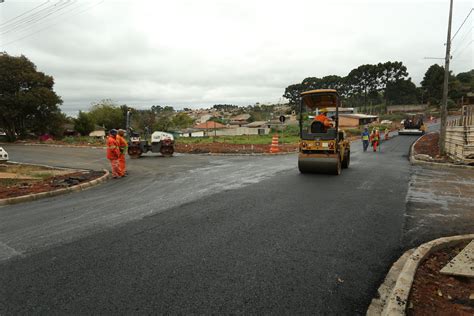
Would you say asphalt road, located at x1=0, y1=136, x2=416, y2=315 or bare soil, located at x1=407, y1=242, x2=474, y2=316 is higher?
asphalt road, located at x1=0, y1=136, x2=416, y2=315

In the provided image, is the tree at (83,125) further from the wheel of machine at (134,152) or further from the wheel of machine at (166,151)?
A: the wheel of machine at (166,151)

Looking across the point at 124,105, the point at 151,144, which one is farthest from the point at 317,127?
the point at 124,105

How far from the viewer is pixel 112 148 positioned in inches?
430

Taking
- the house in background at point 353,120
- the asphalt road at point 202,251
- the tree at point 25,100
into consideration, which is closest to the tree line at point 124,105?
the tree at point 25,100

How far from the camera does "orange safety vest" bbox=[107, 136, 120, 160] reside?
10891mm

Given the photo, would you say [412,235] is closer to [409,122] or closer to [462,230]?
[462,230]

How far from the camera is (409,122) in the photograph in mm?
37375

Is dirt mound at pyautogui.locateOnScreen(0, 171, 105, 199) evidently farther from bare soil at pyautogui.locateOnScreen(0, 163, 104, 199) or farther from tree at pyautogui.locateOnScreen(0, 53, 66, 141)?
tree at pyautogui.locateOnScreen(0, 53, 66, 141)

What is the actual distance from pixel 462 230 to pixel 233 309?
4.42 meters

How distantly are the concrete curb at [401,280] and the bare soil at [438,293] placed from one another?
85mm

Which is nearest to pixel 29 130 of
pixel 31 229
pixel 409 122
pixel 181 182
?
pixel 181 182

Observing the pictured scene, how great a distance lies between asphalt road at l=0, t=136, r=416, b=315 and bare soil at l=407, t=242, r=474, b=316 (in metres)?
0.39

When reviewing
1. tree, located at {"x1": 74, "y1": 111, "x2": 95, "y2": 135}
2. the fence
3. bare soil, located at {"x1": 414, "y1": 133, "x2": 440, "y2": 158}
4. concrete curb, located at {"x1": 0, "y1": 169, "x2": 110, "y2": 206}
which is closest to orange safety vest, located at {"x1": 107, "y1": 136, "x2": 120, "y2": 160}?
concrete curb, located at {"x1": 0, "y1": 169, "x2": 110, "y2": 206}

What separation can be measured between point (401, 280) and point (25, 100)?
39211 mm
